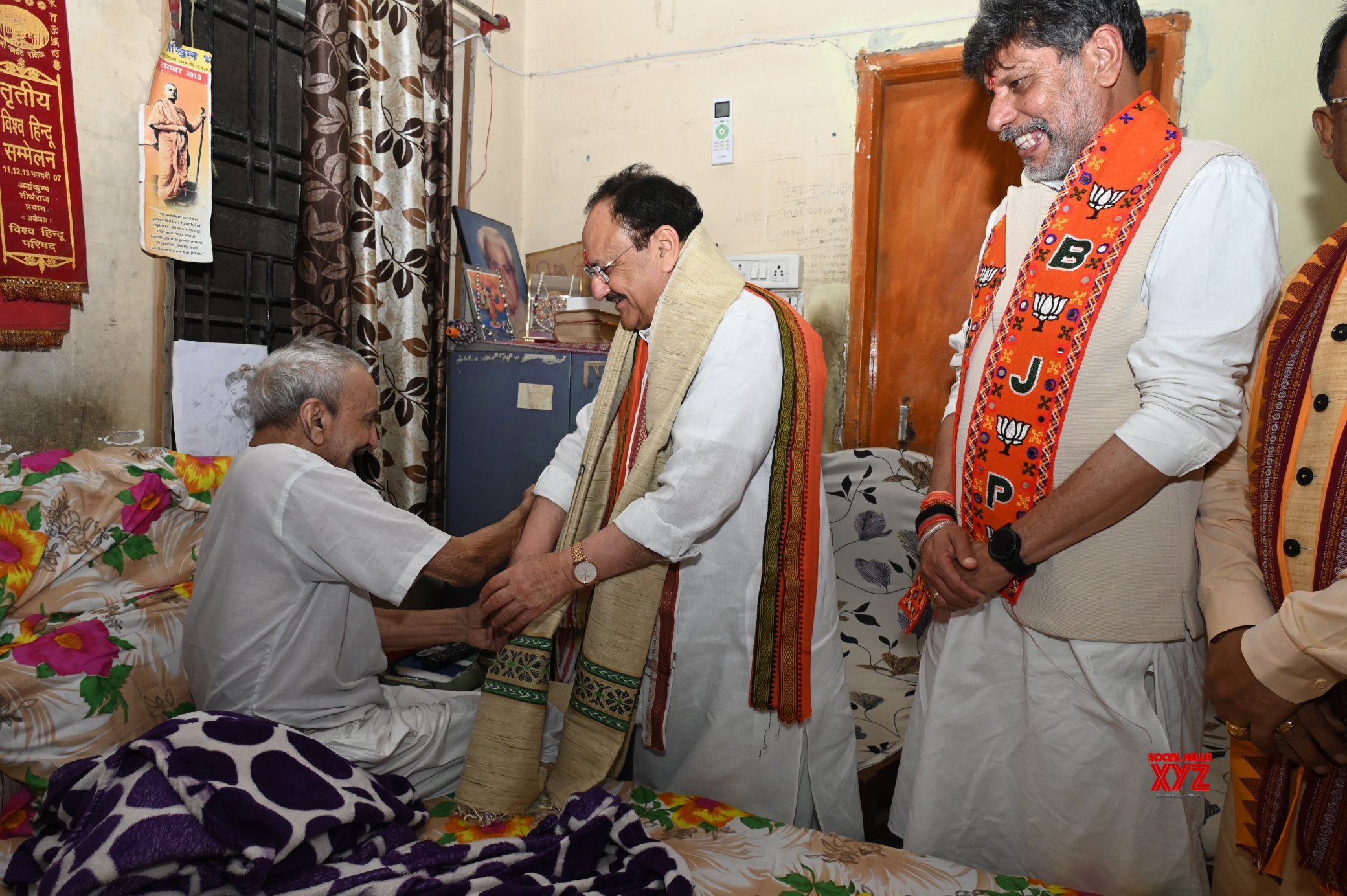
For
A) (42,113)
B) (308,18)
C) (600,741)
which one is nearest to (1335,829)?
(600,741)

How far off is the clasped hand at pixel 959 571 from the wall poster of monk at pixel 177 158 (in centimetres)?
218

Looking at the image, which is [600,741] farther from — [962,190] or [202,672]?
[962,190]

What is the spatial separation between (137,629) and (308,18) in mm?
1962

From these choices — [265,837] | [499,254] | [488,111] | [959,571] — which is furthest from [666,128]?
[265,837]

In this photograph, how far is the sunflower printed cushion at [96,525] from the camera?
5.89ft

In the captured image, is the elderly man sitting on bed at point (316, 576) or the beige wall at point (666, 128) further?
the beige wall at point (666, 128)

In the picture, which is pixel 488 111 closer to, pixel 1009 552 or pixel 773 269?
pixel 773 269

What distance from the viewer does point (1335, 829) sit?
116 cm

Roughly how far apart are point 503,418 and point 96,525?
4.57 ft

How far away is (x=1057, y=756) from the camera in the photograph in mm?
1410

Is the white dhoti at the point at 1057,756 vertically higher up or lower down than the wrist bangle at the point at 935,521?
lower down

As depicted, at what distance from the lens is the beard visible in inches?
57.0

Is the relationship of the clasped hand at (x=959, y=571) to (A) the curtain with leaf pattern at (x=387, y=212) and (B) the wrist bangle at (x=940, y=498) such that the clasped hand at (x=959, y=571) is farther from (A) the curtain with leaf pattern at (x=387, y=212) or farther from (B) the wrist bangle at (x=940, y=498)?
(A) the curtain with leaf pattern at (x=387, y=212)

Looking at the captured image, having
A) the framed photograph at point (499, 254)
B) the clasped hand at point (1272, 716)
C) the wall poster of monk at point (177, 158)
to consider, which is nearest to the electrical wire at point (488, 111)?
the framed photograph at point (499, 254)
